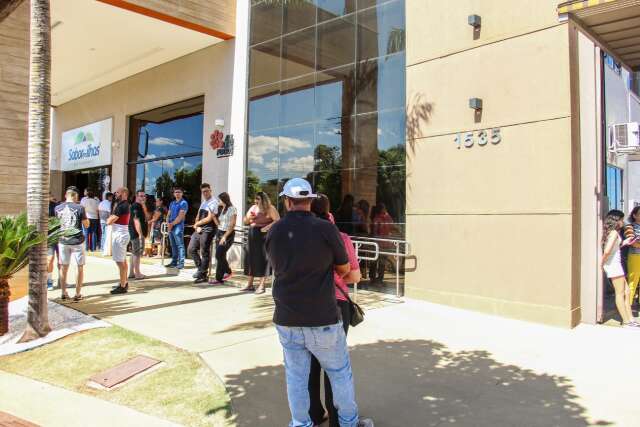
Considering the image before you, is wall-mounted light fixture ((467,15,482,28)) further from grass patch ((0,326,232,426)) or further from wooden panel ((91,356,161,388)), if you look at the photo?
wooden panel ((91,356,161,388))

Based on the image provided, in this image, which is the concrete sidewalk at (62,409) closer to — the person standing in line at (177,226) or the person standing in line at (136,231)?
the person standing in line at (136,231)

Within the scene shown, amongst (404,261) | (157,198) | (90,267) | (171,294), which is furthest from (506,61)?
(157,198)

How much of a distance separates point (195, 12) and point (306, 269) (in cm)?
1019

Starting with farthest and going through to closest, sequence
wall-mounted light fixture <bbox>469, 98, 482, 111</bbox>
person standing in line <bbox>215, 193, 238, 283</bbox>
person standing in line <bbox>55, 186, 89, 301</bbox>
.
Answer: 1. person standing in line <bbox>215, 193, 238, 283</bbox>
2. person standing in line <bbox>55, 186, 89, 301</bbox>
3. wall-mounted light fixture <bbox>469, 98, 482, 111</bbox>

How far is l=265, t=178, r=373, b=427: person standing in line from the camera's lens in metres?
3.03

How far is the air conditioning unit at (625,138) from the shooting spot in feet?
24.0

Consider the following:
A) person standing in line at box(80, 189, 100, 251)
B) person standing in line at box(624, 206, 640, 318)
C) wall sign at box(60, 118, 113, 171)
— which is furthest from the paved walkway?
wall sign at box(60, 118, 113, 171)

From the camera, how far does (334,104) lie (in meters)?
9.66

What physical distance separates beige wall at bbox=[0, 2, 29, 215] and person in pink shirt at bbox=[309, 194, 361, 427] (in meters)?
7.25

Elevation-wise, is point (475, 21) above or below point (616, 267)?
above

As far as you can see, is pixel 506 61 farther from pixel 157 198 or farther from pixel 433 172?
pixel 157 198

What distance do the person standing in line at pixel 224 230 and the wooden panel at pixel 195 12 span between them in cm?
493

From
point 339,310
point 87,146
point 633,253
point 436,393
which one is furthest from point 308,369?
point 87,146

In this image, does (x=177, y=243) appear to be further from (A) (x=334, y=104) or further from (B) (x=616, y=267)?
(B) (x=616, y=267)
